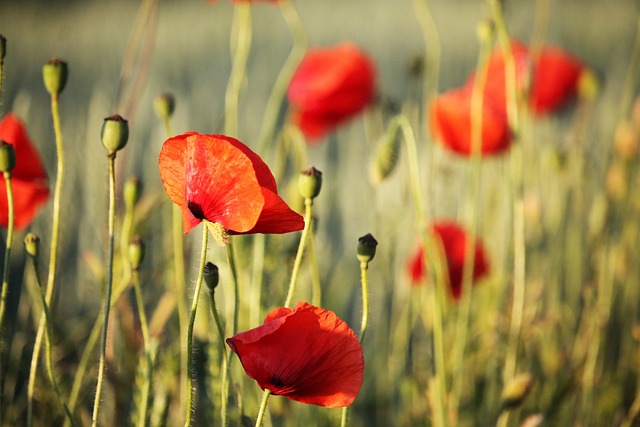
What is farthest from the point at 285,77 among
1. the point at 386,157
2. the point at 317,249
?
the point at 317,249

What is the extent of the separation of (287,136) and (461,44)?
4.97 feet

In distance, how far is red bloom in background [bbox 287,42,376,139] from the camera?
3.40ft

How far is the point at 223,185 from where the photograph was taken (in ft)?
1.33

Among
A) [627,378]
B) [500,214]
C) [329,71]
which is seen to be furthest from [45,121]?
[627,378]

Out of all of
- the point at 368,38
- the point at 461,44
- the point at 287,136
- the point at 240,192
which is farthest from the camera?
the point at 368,38

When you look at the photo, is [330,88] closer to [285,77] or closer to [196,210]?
[285,77]

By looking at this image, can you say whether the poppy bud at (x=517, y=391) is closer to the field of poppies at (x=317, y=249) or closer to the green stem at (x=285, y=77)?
the field of poppies at (x=317, y=249)

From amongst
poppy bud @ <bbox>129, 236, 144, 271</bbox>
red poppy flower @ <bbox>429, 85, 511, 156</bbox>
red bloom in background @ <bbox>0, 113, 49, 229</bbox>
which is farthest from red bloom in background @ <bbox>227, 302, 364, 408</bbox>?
red poppy flower @ <bbox>429, 85, 511, 156</bbox>

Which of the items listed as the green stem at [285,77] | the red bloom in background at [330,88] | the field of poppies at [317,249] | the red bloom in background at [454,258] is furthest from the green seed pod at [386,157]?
the red bloom in background at [330,88]

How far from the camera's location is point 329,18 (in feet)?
8.30

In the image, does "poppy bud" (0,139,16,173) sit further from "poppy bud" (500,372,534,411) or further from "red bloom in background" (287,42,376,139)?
"red bloom in background" (287,42,376,139)

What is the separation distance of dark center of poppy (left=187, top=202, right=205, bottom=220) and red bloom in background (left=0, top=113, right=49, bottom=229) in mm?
225

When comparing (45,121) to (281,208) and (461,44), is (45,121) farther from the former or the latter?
(461,44)

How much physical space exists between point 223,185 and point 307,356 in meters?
0.10
